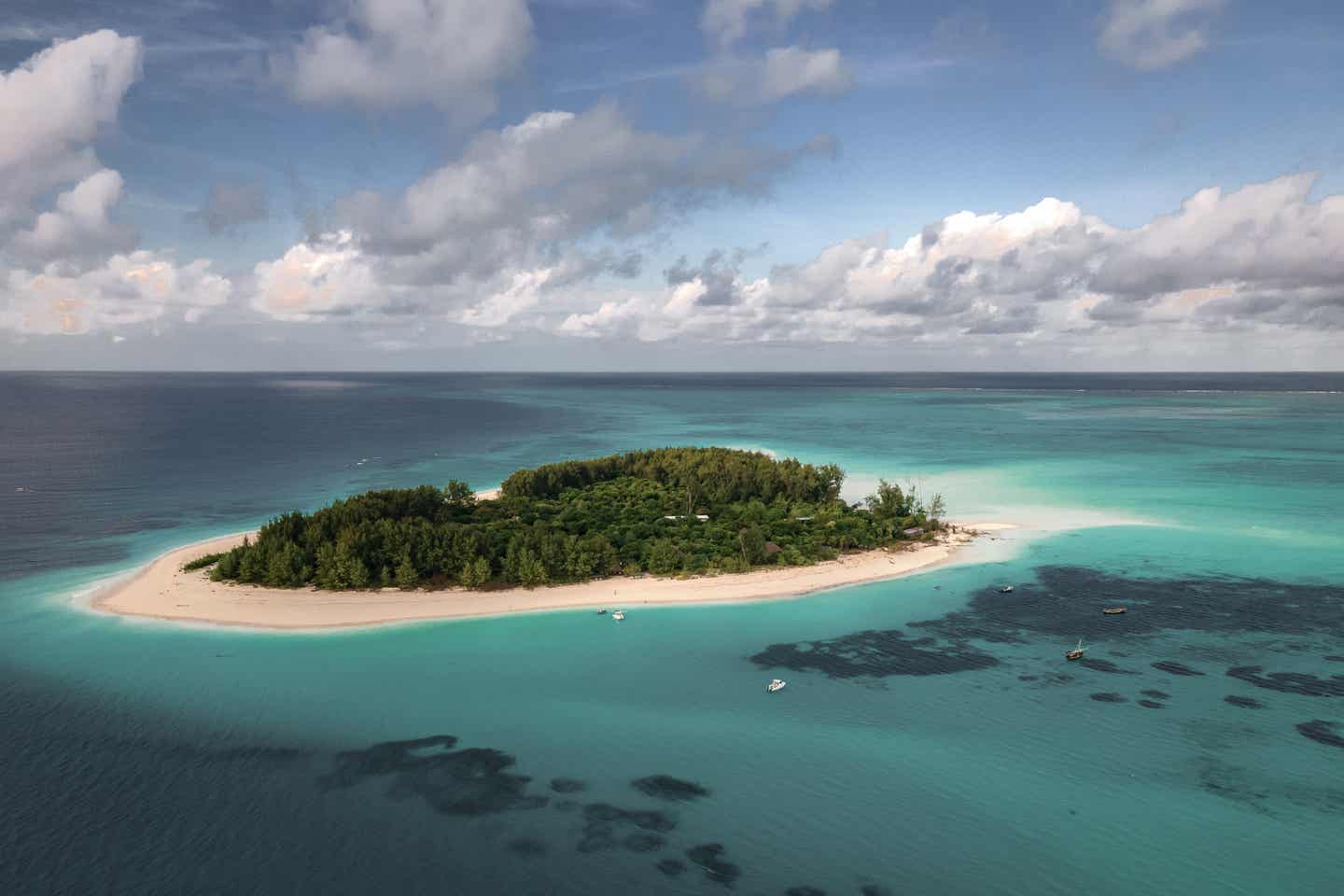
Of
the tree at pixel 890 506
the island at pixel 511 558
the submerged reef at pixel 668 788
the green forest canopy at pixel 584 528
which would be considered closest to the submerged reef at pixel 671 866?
the submerged reef at pixel 668 788

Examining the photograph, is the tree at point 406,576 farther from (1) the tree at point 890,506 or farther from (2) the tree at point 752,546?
(1) the tree at point 890,506

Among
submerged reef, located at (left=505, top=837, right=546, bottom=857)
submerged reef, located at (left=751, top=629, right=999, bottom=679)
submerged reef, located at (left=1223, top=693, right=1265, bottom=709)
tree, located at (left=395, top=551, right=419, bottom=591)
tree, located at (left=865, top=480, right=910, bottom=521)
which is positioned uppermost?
tree, located at (left=865, top=480, right=910, bottom=521)

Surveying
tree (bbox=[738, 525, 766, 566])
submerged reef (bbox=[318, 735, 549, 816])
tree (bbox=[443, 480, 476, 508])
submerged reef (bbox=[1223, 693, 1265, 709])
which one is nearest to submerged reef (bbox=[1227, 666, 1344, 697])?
submerged reef (bbox=[1223, 693, 1265, 709])

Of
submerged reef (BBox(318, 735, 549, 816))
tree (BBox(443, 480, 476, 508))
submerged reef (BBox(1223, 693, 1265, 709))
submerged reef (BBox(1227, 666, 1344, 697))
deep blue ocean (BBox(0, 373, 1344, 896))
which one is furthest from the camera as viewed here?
tree (BBox(443, 480, 476, 508))

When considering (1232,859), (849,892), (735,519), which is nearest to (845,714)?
(849,892)

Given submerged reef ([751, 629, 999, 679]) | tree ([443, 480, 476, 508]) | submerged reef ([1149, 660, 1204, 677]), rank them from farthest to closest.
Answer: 1. tree ([443, 480, 476, 508])
2. submerged reef ([751, 629, 999, 679])
3. submerged reef ([1149, 660, 1204, 677])

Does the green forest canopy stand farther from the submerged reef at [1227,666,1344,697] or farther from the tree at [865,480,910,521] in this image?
the submerged reef at [1227,666,1344,697]

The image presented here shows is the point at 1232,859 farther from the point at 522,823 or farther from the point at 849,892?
the point at 522,823
